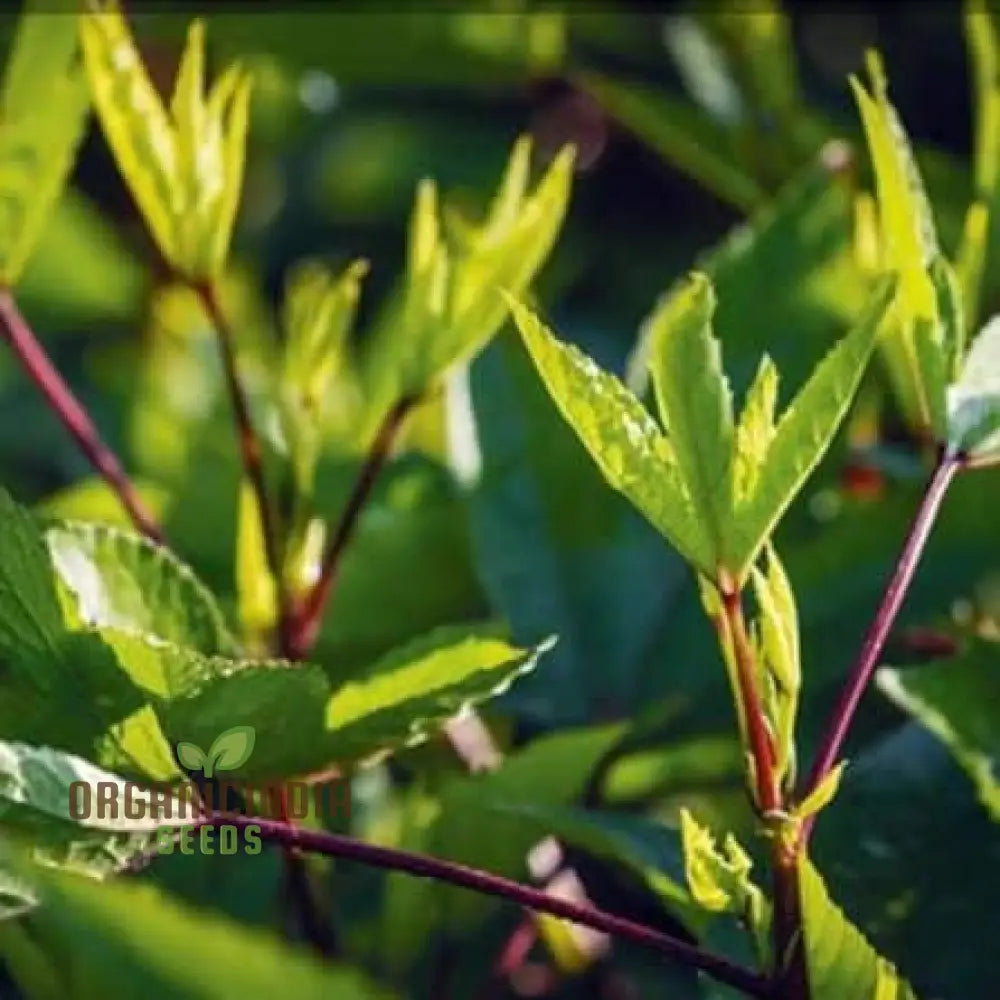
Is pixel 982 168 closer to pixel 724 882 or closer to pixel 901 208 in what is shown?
pixel 901 208

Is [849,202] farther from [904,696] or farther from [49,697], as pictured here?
[49,697]

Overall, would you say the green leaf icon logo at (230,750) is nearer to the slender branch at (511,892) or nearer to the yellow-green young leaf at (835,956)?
the slender branch at (511,892)

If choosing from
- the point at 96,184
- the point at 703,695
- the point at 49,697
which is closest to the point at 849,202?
the point at 703,695

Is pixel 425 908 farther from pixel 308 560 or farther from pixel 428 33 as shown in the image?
pixel 428 33

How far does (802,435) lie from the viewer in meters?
0.58

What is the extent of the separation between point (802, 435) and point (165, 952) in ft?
0.69

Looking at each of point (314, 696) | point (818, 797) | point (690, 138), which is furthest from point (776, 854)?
point (690, 138)

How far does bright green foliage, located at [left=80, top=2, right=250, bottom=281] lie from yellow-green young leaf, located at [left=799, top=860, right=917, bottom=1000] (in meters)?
0.30

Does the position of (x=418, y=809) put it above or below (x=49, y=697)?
below

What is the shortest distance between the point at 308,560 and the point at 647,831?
0.45ft

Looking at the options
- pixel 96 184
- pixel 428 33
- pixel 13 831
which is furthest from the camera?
pixel 96 184

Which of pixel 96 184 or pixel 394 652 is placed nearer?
pixel 394 652

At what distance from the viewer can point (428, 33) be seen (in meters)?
1.16

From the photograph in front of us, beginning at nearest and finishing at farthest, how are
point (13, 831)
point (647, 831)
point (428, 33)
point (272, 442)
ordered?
point (13, 831) → point (647, 831) → point (272, 442) → point (428, 33)
